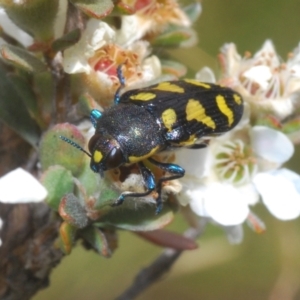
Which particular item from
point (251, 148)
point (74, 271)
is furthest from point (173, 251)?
point (74, 271)

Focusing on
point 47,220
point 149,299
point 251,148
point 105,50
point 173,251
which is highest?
point 105,50

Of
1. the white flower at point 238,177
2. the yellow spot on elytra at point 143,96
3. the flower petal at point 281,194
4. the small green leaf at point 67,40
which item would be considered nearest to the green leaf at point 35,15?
the small green leaf at point 67,40

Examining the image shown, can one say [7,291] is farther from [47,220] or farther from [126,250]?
[126,250]

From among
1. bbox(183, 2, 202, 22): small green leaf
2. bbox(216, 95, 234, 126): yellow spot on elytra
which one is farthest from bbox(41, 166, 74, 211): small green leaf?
bbox(183, 2, 202, 22): small green leaf

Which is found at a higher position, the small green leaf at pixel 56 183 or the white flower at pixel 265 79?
the white flower at pixel 265 79

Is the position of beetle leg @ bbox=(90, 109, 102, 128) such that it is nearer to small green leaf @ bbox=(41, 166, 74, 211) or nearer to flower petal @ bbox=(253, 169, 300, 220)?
small green leaf @ bbox=(41, 166, 74, 211)

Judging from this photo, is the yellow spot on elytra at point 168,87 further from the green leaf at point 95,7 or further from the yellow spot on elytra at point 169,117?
the green leaf at point 95,7

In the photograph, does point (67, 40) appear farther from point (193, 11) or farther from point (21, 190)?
point (193, 11)
